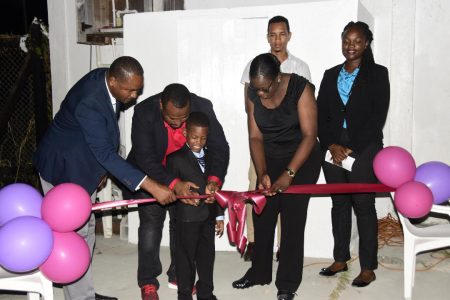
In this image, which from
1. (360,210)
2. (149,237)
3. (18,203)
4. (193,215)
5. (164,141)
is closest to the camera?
(18,203)

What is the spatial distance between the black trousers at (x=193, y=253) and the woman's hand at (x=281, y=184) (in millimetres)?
461

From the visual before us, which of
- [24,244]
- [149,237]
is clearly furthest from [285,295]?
[24,244]

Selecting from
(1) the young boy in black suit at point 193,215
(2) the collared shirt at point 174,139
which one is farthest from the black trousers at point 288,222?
(2) the collared shirt at point 174,139

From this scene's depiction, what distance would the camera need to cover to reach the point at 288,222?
139 inches

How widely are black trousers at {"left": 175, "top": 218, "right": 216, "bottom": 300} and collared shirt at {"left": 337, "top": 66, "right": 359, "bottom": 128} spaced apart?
131 cm

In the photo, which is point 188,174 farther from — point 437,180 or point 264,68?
point 437,180

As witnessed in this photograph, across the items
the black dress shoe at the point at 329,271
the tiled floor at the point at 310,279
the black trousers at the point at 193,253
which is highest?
the black trousers at the point at 193,253

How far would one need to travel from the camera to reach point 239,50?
4.53m

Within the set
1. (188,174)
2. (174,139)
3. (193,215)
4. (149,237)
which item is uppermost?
(174,139)

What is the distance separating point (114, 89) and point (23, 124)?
487 cm

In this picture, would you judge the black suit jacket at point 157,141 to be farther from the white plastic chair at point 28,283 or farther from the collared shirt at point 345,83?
the collared shirt at point 345,83

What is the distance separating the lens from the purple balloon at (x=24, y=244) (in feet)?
8.23

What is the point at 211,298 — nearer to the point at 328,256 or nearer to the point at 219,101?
Answer: the point at 328,256

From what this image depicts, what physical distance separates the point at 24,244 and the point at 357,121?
93.5 inches
